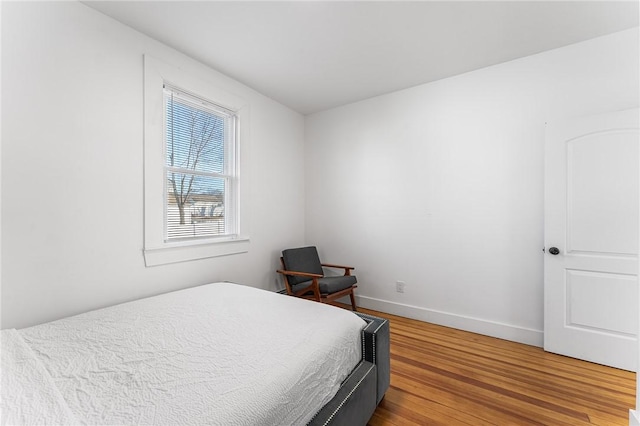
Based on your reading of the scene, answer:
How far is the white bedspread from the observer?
0.84 meters

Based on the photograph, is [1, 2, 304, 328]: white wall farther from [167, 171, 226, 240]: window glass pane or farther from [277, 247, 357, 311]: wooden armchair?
[277, 247, 357, 311]: wooden armchair

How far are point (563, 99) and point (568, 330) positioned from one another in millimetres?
2039

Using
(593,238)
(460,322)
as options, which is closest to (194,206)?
(460,322)

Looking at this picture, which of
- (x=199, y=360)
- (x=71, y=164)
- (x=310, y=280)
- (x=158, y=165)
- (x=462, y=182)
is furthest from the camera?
(x=310, y=280)

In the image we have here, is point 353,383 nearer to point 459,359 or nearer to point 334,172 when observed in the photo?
point 459,359

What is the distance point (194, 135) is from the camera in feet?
8.96

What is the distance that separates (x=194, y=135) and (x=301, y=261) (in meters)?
1.89

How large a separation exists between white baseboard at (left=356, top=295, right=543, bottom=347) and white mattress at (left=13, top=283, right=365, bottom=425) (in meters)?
1.75

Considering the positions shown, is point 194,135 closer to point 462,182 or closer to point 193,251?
point 193,251

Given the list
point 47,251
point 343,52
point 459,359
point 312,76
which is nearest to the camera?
point 47,251

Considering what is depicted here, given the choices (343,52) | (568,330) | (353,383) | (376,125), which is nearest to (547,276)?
(568,330)

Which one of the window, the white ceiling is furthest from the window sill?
the white ceiling

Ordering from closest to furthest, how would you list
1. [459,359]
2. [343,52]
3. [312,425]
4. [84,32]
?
[312,425], [84,32], [459,359], [343,52]

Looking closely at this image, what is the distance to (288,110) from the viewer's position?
3822mm
